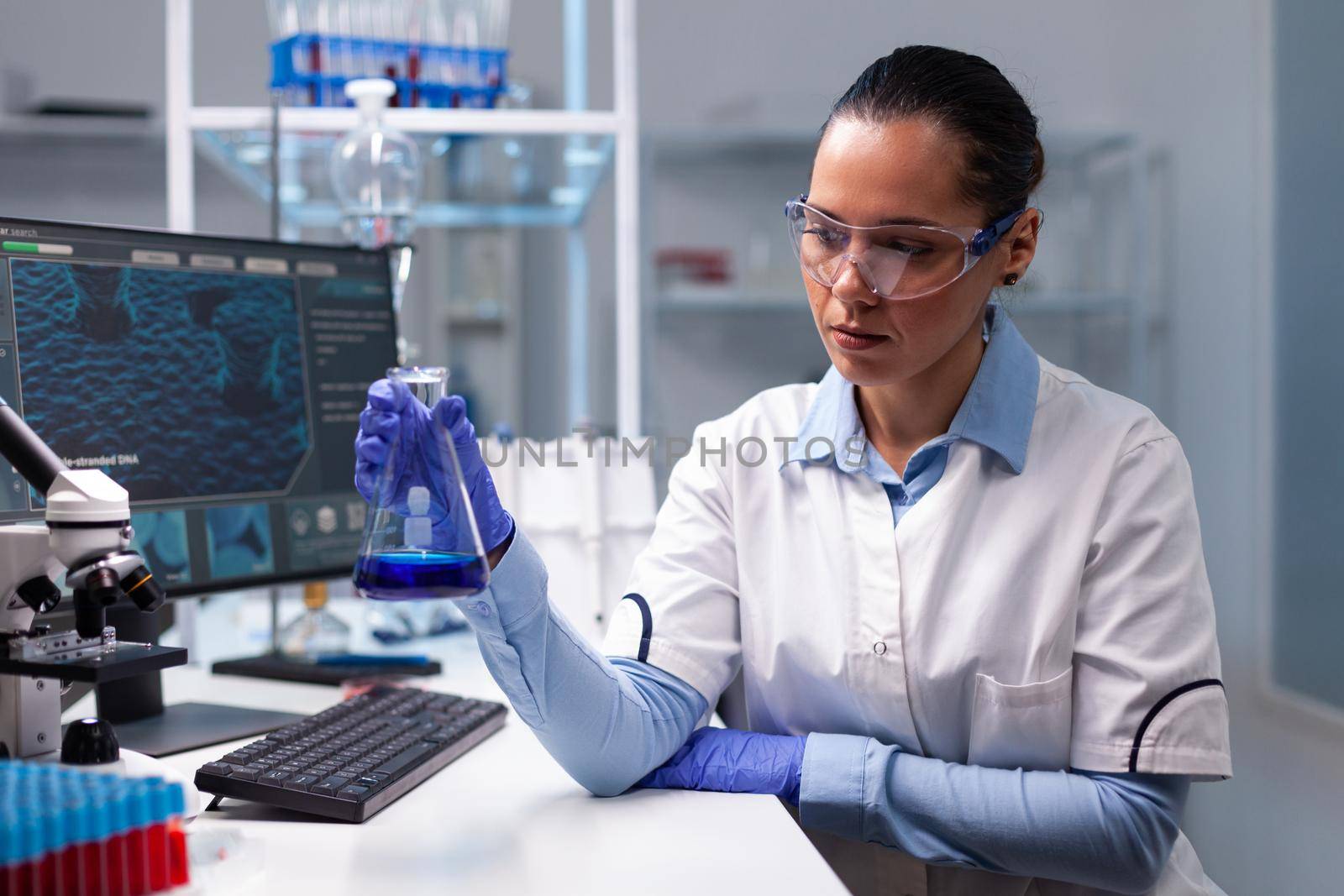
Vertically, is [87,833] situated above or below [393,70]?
below

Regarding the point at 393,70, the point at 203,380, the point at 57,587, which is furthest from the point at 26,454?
the point at 393,70

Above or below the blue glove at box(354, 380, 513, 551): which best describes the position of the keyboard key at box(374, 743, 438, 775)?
below

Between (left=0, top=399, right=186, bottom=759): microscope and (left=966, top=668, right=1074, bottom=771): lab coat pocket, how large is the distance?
2.41 ft

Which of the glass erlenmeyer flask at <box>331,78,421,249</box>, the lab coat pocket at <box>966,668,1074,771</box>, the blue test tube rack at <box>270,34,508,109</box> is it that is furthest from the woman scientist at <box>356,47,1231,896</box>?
the blue test tube rack at <box>270,34,508,109</box>

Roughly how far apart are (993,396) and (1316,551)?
1633 mm

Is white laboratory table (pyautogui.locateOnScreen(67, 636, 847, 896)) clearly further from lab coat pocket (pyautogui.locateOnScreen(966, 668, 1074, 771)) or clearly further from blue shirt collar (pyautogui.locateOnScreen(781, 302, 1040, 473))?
blue shirt collar (pyautogui.locateOnScreen(781, 302, 1040, 473))

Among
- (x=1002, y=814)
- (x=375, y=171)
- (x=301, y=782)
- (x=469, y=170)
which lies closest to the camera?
(x=301, y=782)

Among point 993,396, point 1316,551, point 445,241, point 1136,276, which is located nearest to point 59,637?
point 993,396

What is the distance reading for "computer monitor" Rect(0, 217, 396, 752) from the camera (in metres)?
1.03

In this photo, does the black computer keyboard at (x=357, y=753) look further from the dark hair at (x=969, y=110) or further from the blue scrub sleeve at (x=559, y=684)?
the dark hair at (x=969, y=110)

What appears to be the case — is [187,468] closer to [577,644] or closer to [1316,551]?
[577,644]

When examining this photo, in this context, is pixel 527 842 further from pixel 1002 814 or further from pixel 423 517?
pixel 1002 814

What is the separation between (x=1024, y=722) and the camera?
103 cm

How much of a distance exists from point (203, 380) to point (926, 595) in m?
0.83
